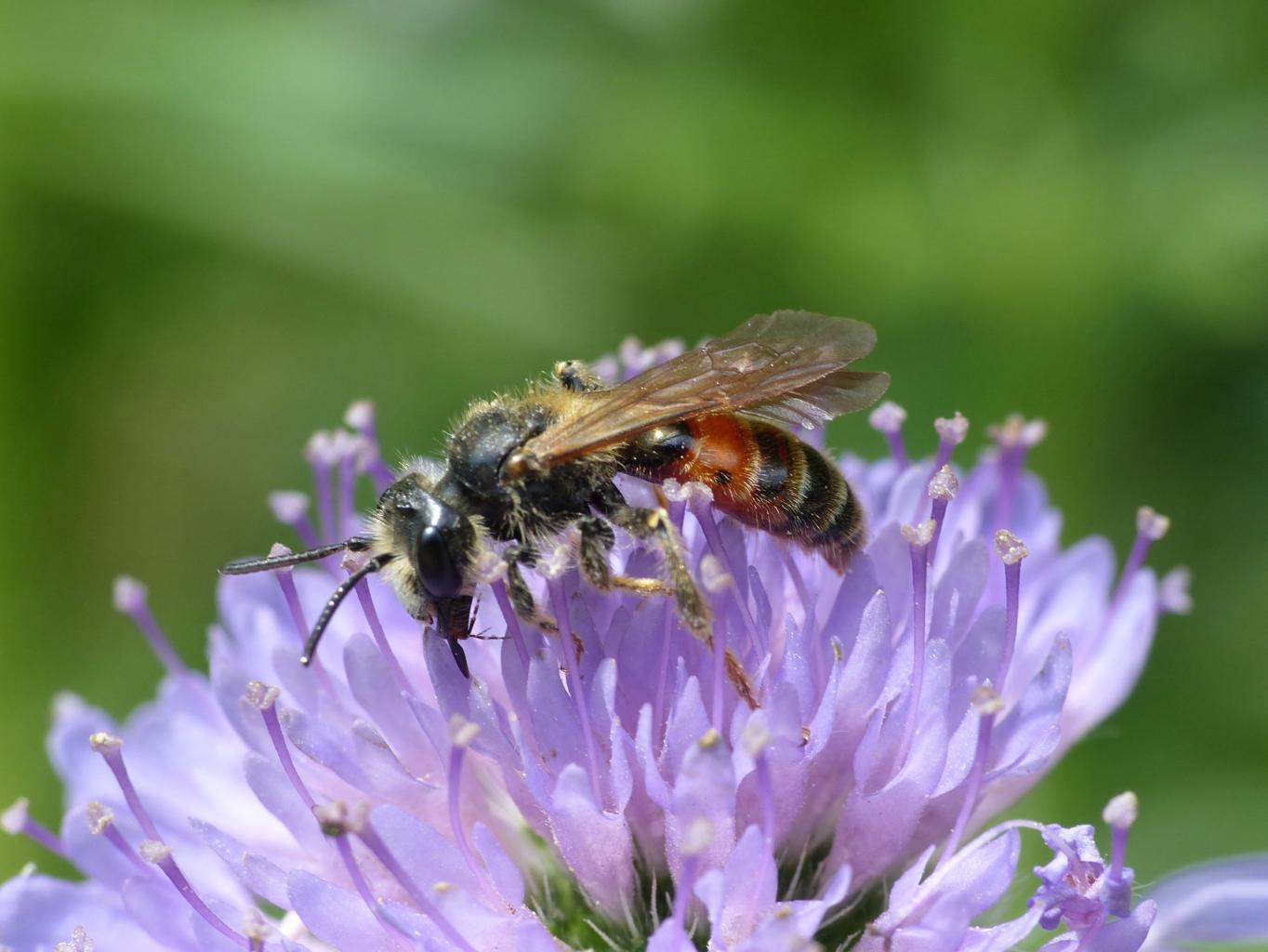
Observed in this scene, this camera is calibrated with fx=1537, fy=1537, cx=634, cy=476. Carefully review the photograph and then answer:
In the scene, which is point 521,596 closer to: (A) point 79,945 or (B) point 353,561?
(B) point 353,561

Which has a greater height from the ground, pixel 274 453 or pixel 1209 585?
pixel 274 453

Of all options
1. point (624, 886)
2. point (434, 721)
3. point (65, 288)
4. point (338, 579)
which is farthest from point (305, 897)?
point (65, 288)

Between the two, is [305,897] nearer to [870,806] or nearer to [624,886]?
[624,886]

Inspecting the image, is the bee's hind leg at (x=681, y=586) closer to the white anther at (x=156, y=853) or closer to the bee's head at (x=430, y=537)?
the bee's head at (x=430, y=537)

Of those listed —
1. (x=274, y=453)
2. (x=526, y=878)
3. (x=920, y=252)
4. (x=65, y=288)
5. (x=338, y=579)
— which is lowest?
(x=526, y=878)

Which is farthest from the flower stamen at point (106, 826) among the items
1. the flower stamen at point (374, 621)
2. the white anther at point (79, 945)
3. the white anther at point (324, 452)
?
the white anther at point (324, 452)

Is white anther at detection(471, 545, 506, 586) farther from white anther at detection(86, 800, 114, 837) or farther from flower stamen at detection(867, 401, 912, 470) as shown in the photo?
flower stamen at detection(867, 401, 912, 470)
